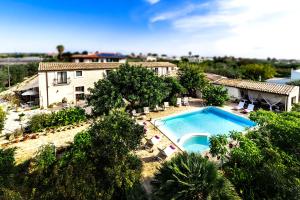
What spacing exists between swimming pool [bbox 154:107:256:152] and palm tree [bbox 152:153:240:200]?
689 cm

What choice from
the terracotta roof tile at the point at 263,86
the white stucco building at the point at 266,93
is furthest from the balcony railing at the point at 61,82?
the white stucco building at the point at 266,93

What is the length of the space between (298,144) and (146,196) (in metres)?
8.63

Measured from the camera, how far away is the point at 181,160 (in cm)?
927

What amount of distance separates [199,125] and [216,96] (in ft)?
22.3

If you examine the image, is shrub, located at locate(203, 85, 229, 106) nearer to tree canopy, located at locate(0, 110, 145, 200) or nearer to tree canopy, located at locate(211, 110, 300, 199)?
tree canopy, located at locate(211, 110, 300, 199)

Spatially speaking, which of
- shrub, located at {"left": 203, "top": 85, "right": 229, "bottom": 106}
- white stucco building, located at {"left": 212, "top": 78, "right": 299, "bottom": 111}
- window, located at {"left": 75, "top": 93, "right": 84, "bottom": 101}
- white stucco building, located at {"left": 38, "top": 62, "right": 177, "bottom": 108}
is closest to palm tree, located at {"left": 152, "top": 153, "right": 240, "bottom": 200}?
shrub, located at {"left": 203, "top": 85, "right": 229, "bottom": 106}

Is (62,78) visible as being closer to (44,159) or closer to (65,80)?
(65,80)

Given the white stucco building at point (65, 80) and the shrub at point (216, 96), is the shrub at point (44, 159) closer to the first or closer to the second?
the white stucco building at point (65, 80)

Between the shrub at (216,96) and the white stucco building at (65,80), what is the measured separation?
306 inches

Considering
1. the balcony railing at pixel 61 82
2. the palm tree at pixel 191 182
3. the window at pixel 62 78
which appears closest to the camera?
the palm tree at pixel 191 182

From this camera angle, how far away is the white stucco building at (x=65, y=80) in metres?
29.0

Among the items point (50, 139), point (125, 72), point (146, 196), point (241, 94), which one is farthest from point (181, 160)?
point (241, 94)

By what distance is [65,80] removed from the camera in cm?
3059

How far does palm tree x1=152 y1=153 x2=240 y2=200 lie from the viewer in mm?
8219
